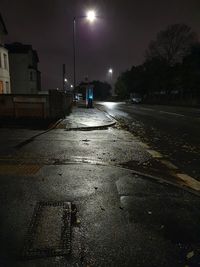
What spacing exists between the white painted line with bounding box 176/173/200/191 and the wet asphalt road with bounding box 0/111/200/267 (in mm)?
493

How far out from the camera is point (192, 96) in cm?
5434

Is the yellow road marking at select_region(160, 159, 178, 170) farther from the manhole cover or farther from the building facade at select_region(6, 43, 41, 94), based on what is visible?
the building facade at select_region(6, 43, 41, 94)

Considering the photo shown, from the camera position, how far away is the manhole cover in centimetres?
335

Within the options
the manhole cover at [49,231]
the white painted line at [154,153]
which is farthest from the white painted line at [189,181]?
the manhole cover at [49,231]

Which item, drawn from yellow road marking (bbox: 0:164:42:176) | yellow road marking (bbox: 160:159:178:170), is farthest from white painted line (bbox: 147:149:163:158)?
yellow road marking (bbox: 0:164:42:176)

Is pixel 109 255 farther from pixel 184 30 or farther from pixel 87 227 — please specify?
pixel 184 30

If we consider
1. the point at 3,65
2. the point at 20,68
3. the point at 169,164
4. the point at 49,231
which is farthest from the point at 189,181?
the point at 20,68

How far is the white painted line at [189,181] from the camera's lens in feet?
18.9

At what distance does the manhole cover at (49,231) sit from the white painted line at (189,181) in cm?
264

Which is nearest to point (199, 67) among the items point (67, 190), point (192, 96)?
point (192, 96)

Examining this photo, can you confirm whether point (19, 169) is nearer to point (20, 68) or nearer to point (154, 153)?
point (154, 153)

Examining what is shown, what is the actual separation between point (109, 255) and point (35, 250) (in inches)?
35.0

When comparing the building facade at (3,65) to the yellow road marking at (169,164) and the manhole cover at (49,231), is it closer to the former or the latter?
the yellow road marking at (169,164)

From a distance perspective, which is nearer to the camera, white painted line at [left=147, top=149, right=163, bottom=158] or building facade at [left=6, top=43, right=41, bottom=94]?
white painted line at [left=147, top=149, right=163, bottom=158]
